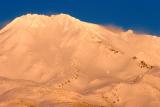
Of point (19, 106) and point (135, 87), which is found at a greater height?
point (135, 87)

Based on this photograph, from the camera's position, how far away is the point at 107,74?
197 m

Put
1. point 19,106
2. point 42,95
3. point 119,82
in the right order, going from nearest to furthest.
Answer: point 19,106 < point 42,95 < point 119,82

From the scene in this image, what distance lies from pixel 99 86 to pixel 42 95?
19300 millimetres

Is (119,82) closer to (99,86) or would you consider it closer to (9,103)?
(99,86)

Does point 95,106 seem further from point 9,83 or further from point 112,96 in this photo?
point 9,83

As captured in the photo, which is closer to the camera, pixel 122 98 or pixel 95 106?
pixel 95 106

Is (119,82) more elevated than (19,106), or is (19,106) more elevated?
(119,82)

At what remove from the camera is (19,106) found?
163 meters

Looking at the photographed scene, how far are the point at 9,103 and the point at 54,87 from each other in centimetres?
2049

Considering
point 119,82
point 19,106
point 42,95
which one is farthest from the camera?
point 119,82

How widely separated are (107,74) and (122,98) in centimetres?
1326

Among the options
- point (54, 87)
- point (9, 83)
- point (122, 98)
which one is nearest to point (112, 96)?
point (122, 98)

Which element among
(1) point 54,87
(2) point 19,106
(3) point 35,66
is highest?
(3) point 35,66

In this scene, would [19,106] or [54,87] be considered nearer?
[19,106]
